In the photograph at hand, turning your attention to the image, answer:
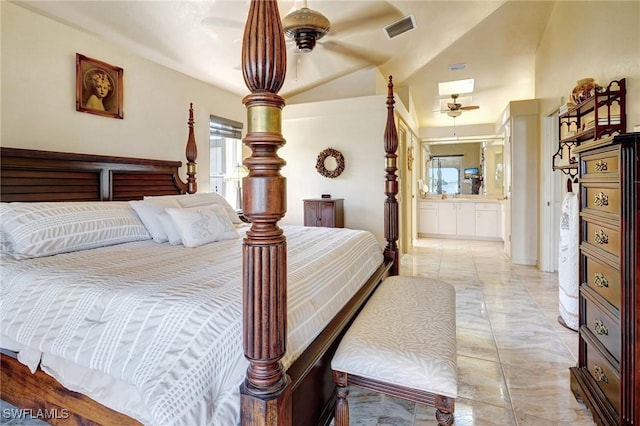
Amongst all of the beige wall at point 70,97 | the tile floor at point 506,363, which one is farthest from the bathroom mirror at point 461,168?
the beige wall at point 70,97

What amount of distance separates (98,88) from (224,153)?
1.86 meters

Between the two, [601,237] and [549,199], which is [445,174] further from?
[601,237]

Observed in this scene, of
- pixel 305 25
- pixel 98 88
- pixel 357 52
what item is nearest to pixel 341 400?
pixel 305 25

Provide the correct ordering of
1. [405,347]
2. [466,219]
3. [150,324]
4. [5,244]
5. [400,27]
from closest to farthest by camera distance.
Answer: [150,324] → [405,347] → [5,244] → [400,27] → [466,219]

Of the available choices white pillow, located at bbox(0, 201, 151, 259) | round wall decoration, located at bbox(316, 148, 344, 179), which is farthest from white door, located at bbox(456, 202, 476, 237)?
white pillow, located at bbox(0, 201, 151, 259)

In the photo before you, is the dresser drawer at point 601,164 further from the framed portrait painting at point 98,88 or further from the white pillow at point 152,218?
the framed portrait painting at point 98,88

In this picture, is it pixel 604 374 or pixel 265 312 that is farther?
pixel 604 374

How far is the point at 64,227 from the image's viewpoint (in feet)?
6.63

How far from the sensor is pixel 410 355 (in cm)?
134

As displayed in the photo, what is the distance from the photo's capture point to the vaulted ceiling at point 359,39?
297cm

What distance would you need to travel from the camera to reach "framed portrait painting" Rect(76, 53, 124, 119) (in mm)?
2824

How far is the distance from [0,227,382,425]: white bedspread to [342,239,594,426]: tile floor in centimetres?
70

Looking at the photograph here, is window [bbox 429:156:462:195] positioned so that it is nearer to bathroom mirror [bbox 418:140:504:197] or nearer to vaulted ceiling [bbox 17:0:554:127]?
bathroom mirror [bbox 418:140:504:197]

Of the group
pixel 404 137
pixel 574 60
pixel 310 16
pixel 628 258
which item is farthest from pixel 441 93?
pixel 628 258
